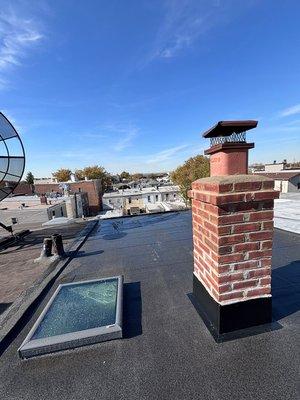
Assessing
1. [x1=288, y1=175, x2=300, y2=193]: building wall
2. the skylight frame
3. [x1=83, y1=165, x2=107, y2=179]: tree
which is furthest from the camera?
[x1=83, y1=165, x2=107, y2=179]: tree

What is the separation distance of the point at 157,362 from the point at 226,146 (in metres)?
2.11

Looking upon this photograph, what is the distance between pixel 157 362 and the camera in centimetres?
202

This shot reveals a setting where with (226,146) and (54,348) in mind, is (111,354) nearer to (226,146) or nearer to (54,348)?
(54,348)

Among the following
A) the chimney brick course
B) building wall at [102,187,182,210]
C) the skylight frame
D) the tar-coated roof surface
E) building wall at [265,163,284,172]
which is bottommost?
building wall at [102,187,182,210]

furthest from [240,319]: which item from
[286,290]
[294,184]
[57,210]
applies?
[294,184]

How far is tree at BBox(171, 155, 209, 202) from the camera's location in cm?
4000

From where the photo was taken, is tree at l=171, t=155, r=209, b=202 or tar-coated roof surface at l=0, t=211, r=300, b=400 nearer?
tar-coated roof surface at l=0, t=211, r=300, b=400

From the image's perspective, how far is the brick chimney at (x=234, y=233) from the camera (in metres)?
2.02

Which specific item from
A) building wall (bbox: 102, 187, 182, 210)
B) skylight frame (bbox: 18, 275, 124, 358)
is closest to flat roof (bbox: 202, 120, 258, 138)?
skylight frame (bbox: 18, 275, 124, 358)

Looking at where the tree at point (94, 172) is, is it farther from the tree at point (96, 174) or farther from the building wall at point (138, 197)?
the building wall at point (138, 197)

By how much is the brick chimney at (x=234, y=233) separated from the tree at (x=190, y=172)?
123 ft

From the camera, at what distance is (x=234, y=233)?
81.0 inches

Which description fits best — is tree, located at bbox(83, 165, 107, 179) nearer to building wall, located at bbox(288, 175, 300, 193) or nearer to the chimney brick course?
building wall, located at bbox(288, 175, 300, 193)

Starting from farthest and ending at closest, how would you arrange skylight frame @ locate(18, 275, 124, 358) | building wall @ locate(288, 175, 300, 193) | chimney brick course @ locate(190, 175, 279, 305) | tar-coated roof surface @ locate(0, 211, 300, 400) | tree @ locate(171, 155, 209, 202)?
1. tree @ locate(171, 155, 209, 202)
2. building wall @ locate(288, 175, 300, 193)
3. skylight frame @ locate(18, 275, 124, 358)
4. chimney brick course @ locate(190, 175, 279, 305)
5. tar-coated roof surface @ locate(0, 211, 300, 400)
